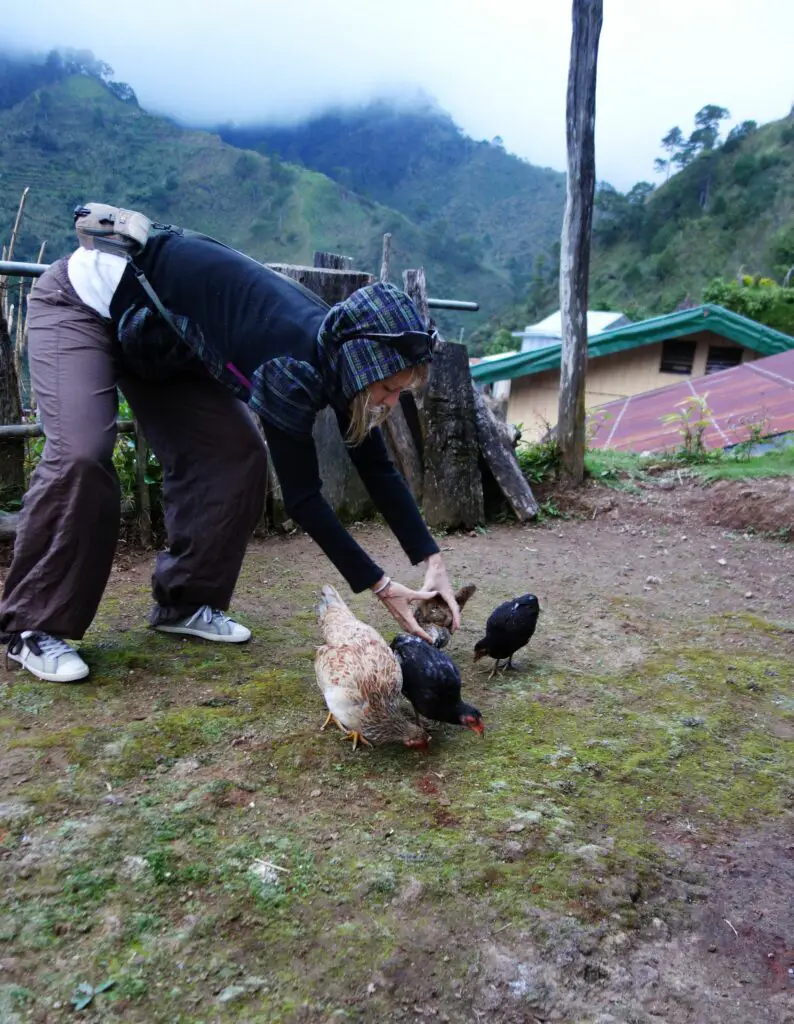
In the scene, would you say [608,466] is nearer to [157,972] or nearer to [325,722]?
[325,722]

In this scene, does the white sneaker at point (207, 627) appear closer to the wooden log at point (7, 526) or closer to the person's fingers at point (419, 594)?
the person's fingers at point (419, 594)

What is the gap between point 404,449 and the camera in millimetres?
6227

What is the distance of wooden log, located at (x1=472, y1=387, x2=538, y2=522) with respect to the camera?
661 cm

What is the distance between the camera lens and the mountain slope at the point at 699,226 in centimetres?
4606

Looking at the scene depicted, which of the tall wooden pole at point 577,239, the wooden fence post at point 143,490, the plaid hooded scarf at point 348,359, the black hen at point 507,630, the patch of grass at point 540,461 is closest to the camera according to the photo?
the plaid hooded scarf at point 348,359

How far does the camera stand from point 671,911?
2.09 metres

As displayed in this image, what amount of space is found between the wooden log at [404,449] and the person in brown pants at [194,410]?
2.79 m

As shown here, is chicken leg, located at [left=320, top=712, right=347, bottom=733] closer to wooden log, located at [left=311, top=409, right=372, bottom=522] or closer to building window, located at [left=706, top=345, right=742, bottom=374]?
wooden log, located at [left=311, top=409, right=372, bottom=522]

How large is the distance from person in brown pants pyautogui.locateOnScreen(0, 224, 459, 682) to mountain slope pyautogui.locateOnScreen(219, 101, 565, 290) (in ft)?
191

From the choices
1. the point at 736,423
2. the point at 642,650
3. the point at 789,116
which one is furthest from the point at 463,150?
the point at 642,650

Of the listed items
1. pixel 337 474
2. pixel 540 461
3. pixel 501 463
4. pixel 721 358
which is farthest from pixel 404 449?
pixel 721 358

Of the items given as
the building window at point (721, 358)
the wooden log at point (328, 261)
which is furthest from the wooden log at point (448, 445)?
the building window at point (721, 358)

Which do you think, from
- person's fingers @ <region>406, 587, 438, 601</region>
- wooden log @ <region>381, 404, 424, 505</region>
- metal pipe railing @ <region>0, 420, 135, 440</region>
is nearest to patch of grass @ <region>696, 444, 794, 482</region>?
wooden log @ <region>381, 404, 424, 505</region>

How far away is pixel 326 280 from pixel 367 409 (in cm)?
353
